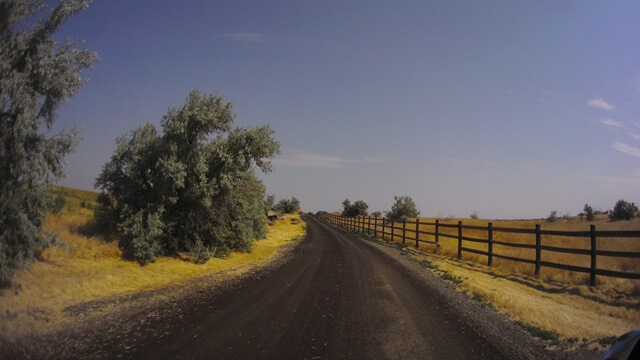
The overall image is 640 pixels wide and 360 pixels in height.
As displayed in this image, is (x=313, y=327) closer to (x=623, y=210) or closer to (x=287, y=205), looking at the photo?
(x=623, y=210)

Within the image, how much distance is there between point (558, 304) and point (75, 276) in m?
12.2

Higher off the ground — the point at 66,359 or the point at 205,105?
the point at 205,105

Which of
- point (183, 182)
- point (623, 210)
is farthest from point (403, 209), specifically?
point (183, 182)

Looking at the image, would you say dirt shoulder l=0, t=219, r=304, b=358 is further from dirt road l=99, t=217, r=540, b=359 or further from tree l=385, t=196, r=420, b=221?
tree l=385, t=196, r=420, b=221

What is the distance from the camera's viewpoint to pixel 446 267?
15.4m

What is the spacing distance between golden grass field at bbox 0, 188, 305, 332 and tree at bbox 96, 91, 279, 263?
74 cm

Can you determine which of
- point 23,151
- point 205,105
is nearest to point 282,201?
point 205,105

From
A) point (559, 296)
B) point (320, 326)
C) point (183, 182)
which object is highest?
point (183, 182)

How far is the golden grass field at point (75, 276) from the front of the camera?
6.90m

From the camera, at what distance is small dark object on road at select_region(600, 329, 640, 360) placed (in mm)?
2926

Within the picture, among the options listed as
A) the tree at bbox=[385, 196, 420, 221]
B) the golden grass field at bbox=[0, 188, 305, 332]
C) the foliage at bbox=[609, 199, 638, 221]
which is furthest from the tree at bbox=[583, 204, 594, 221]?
the golden grass field at bbox=[0, 188, 305, 332]

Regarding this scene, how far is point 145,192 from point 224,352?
35.3 ft

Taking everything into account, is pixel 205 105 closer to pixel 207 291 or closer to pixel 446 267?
pixel 207 291

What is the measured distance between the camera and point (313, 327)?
650 cm
